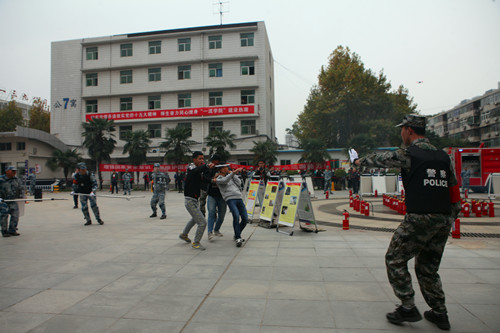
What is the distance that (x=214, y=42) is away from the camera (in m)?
39.9

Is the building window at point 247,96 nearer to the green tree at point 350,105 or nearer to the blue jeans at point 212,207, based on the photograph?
the green tree at point 350,105

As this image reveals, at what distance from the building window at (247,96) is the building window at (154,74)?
11093 mm

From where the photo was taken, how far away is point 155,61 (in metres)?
40.7

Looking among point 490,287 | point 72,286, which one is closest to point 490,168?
point 490,287

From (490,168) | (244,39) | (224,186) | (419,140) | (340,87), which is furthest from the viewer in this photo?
(340,87)

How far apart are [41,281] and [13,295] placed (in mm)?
543

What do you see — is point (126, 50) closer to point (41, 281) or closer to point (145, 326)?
point (41, 281)

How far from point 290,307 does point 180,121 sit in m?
38.9

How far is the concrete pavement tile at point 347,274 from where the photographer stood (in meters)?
4.54

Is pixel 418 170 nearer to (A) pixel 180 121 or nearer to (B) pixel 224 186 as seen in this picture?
(B) pixel 224 186

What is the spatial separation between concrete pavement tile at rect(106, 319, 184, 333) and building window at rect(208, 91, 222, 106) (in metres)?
37.9

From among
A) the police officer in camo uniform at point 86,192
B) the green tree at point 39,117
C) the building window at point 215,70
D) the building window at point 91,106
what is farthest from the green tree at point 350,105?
the green tree at point 39,117

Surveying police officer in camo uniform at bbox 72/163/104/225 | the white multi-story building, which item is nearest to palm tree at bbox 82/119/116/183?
the white multi-story building

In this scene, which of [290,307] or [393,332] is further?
[290,307]
